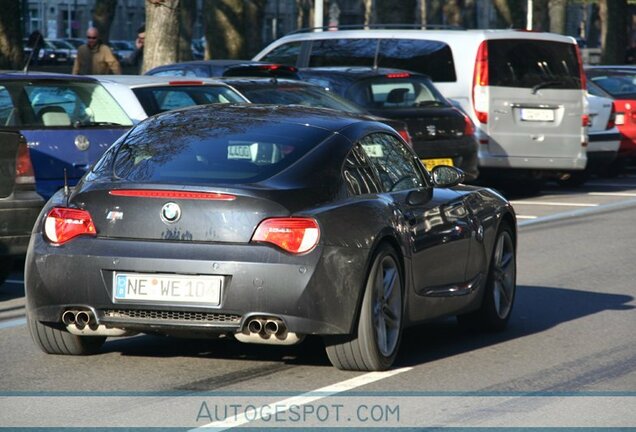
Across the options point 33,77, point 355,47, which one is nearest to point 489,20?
point 355,47

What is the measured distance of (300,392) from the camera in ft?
23.8

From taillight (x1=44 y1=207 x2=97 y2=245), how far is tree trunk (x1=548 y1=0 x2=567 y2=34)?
49.9m

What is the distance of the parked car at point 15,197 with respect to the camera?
10672 millimetres

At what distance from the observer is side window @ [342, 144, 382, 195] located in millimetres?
7957

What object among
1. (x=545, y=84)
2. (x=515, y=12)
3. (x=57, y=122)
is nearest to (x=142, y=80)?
(x=57, y=122)

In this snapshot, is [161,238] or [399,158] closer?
[161,238]

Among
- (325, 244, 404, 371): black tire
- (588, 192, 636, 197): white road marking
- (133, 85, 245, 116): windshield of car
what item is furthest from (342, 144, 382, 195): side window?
(588, 192, 636, 197): white road marking

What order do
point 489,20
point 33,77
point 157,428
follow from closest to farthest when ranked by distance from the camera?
1. point 157,428
2. point 33,77
3. point 489,20

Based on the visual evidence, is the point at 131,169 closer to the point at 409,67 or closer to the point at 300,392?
the point at 300,392

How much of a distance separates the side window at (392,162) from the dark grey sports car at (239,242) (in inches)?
1.0

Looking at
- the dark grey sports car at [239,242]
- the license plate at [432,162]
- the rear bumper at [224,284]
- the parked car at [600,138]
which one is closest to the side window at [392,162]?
the dark grey sports car at [239,242]

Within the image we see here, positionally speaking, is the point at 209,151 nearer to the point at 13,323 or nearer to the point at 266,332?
the point at 266,332

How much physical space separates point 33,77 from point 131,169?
14.5ft

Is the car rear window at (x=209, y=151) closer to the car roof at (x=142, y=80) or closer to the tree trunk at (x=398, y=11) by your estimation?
the car roof at (x=142, y=80)
